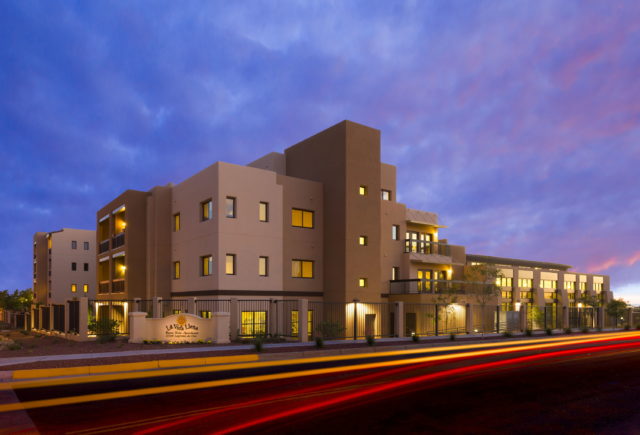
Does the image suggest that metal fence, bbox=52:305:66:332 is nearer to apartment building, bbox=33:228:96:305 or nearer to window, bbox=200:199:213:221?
window, bbox=200:199:213:221

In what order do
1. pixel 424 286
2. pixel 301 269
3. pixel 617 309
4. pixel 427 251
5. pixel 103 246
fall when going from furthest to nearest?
1. pixel 617 309
2. pixel 427 251
3. pixel 103 246
4. pixel 424 286
5. pixel 301 269

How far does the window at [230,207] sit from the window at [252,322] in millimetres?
5970

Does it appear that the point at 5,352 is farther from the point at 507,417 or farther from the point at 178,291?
the point at 507,417

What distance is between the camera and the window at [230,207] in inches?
1128

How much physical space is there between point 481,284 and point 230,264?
908 inches

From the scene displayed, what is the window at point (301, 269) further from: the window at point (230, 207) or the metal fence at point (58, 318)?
the metal fence at point (58, 318)

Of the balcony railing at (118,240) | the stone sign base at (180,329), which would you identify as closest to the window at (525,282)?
the balcony railing at (118,240)

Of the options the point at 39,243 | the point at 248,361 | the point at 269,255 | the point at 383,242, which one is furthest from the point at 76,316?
the point at 39,243

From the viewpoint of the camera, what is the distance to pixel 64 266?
227 feet

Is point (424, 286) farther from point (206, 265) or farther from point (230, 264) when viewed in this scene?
point (206, 265)

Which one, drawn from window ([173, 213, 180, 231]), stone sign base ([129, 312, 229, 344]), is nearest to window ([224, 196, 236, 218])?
window ([173, 213, 180, 231])

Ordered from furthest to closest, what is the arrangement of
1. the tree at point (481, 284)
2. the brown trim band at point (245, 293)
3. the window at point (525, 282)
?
the window at point (525, 282) < the tree at point (481, 284) < the brown trim band at point (245, 293)

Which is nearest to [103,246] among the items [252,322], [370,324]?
[252,322]

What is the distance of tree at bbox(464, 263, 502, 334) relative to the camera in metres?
40.3
